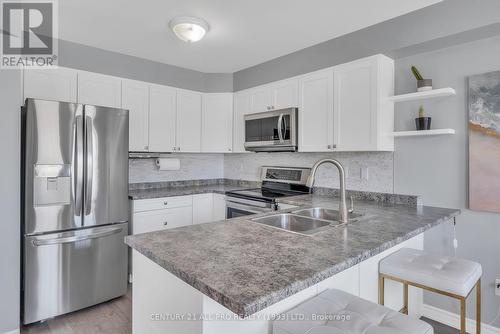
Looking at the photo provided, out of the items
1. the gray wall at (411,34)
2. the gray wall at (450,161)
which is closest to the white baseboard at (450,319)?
the gray wall at (450,161)

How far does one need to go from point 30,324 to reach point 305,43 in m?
3.44

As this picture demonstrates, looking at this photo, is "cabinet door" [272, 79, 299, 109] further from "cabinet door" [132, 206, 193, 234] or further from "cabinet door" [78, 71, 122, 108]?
"cabinet door" [78, 71, 122, 108]

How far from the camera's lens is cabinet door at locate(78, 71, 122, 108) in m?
2.93

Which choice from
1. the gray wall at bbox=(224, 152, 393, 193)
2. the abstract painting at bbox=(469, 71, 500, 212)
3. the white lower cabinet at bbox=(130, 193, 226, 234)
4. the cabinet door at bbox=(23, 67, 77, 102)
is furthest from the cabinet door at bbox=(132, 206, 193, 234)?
the abstract painting at bbox=(469, 71, 500, 212)

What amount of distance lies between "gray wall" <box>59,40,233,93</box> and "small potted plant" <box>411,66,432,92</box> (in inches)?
89.2

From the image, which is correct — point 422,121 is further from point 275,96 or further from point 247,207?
point 247,207

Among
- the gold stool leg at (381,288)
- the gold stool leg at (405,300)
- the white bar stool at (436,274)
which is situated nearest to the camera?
the white bar stool at (436,274)

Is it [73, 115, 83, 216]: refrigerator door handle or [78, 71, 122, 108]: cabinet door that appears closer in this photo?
[73, 115, 83, 216]: refrigerator door handle

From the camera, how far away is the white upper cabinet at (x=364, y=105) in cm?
246

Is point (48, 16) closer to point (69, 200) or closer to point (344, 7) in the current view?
point (69, 200)

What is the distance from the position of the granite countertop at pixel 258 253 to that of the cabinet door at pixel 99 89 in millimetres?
2153

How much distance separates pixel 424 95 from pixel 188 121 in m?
2.60
